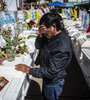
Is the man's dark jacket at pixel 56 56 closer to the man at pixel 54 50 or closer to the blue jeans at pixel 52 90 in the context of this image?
the man at pixel 54 50

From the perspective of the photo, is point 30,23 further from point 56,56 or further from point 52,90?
point 56,56

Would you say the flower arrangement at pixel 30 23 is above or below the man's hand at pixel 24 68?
above

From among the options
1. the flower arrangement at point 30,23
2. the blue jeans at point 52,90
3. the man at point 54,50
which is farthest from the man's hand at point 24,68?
the flower arrangement at point 30,23

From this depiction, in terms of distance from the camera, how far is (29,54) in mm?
2418

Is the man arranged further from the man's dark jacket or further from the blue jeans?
the blue jeans

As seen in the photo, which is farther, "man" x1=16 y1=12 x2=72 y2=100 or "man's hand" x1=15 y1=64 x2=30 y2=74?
"man's hand" x1=15 y1=64 x2=30 y2=74

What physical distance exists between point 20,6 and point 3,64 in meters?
4.15

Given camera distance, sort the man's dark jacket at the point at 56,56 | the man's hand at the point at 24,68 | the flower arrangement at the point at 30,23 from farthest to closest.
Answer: the flower arrangement at the point at 30,23, the man's hand at the point at 24,68, the man's dark jacket at the point at 56,56

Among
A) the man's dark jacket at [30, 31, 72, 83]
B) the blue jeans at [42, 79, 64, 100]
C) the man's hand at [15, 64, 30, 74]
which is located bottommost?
the blue jeans at [42, 79, 64, 100]

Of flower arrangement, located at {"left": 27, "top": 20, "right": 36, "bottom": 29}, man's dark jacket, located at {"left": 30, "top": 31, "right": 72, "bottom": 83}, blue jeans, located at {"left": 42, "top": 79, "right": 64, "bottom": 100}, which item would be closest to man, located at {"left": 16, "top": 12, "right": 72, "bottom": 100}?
man's dark jacket, located at {"left": 30, "top": 31, "right": 72, "bottom": 83}

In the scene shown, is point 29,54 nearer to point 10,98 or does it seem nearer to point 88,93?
point 10,98

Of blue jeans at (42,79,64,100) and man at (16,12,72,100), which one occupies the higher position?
man at (16,12,72,100)

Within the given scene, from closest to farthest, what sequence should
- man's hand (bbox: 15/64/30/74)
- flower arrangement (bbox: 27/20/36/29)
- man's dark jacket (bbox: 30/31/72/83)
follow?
man's dark jacket (bbox: 30/31/72/83)
man's hand (bbox: 15/64/30/74)
flower arrangement (bbox: 27/20/36/29)

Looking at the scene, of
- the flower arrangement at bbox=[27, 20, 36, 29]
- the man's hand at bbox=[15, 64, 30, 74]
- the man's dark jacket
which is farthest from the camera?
the flower arrangement at bbox=[27, 20, 36, 29]
